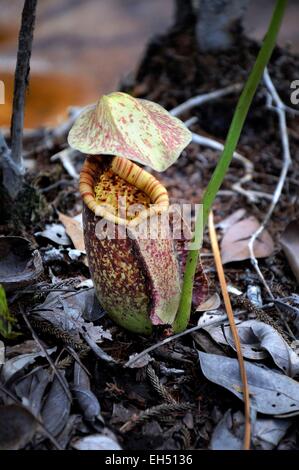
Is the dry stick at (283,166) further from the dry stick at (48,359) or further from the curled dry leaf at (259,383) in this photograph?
the dry stick at (48,359)

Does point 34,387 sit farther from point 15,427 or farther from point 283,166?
point 283,166

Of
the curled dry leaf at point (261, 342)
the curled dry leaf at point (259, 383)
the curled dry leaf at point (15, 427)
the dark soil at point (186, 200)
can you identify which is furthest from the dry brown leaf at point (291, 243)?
the curled dry leaf at point (15, 427)

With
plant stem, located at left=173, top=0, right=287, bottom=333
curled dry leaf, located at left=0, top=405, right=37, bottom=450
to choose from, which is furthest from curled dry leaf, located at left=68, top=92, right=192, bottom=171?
curled dry leaf, located at left=0, top=405, right=37, bottom=450

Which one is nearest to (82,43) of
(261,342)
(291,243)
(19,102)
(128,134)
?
(19,102)

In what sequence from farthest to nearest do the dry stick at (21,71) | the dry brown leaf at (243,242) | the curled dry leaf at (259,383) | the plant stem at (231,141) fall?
the dry brown leaf at (243,242) < the dry stick at (21,71) < the curled dry leaf at (259,383) < the plant stem at (231,141)

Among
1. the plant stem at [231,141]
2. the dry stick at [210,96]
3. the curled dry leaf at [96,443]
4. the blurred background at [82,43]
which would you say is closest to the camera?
the plant stem at [231,141]
